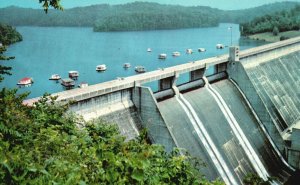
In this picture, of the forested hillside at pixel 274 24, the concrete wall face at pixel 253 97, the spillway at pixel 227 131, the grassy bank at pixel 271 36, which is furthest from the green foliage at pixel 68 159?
the forested hillside at pixel 274 24

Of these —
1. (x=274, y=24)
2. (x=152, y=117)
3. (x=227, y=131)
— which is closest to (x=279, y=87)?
(x=227, y=131)

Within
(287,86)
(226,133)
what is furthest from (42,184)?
(287,86)

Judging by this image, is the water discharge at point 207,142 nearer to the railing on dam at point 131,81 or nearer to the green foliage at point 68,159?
the railing on dam at point 131,81

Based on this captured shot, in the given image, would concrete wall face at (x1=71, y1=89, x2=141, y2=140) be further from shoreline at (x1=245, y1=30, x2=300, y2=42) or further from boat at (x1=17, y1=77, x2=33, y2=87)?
shoreline at (x1=245, y1=30, x2=300, y2=42)

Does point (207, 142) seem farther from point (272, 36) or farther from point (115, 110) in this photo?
point (272, 36)

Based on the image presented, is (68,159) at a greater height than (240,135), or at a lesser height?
greater

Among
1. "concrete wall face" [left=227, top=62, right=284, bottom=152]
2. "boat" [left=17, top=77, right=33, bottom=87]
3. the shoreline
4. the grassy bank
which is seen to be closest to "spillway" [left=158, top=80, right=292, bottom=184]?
"concrete wall face" [left=227, top=62, right=284, bottom=152]
